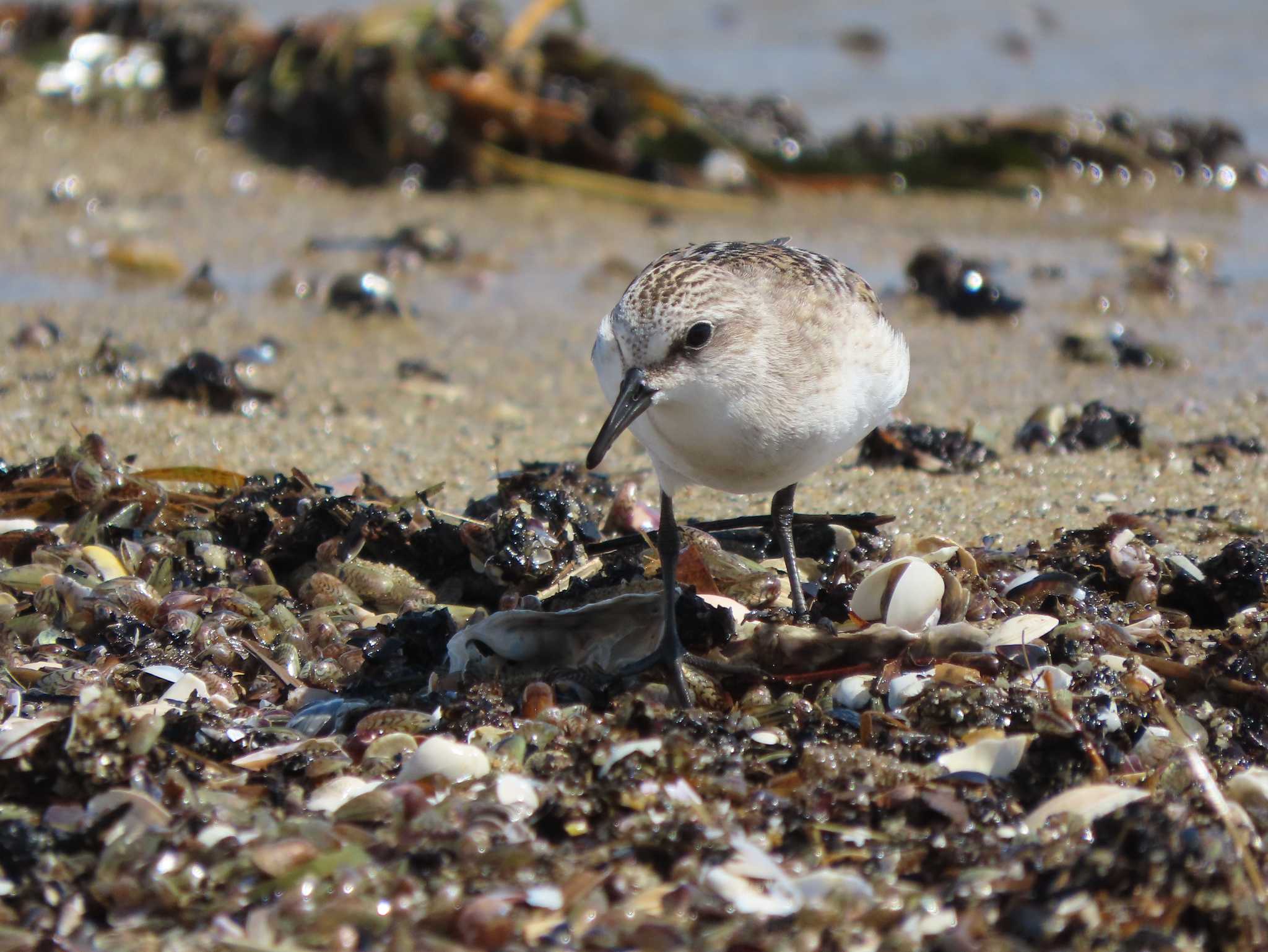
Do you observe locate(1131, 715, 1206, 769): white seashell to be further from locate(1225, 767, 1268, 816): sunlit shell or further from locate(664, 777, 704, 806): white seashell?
locate(664, 777, 704, 806): white seashell

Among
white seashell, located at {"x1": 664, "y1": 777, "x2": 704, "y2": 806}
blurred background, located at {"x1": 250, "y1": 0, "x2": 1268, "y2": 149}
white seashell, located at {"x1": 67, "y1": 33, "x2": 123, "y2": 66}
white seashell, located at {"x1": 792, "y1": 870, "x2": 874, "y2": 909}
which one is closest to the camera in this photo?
white seashell, located at {"x1": 792, "y1": 870, "x2": 874, "y2": 909}

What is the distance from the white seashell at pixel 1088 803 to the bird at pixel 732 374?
30.2 inches

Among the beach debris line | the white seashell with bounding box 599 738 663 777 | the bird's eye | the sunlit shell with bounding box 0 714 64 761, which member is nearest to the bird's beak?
the bird's eye

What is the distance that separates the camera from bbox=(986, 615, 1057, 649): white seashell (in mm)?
3162

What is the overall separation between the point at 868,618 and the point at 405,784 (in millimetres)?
1130

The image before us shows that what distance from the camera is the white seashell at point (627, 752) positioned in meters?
2.77

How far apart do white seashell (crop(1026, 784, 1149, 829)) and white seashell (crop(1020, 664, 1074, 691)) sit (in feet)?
1.07

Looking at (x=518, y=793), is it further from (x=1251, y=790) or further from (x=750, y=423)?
(x=1251, y=790)

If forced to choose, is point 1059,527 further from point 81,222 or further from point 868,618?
point 81,222

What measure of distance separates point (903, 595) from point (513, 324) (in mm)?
3691

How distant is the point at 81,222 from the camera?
7688 mm

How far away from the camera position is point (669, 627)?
3184mm

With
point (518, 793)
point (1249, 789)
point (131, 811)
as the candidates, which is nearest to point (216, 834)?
point (131, 811)

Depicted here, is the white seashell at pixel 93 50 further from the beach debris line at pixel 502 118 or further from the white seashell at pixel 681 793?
the white seashell at pixel 681 793
